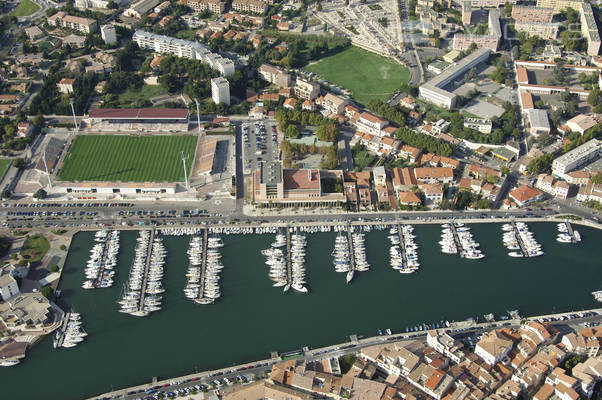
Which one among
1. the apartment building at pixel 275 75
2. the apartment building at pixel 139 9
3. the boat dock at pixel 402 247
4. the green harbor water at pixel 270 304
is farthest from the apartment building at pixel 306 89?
the apartment building at pixel 139 9

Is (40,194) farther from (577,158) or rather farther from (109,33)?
(577,158)

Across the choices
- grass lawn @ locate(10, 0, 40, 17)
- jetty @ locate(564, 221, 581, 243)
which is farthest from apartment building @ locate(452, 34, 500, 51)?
grass lawn @ locate(10, 0, 40, 17)

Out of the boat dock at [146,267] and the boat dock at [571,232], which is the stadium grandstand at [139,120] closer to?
the boat dock at [146,267]

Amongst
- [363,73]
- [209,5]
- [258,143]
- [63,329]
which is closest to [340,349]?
[63,329]

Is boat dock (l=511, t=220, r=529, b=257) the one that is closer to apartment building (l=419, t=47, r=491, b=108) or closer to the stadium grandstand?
apartment building (l=419, t=47, r=491, b=108)

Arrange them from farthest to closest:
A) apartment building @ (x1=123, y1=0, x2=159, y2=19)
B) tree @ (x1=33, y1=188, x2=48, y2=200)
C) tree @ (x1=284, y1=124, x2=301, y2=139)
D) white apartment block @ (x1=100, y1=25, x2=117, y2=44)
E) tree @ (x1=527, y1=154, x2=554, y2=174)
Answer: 1. apartment building @ (x1=123, y1=0, x2=159, y2=19)
2. white apartment block @ (x1=100, y1=25, x2=117, y2=44)
3. tree @ (x1=284, y1=124, x2=301, y2=139)
4. tree @ (x1=527, y1=154, x2=554, y2=174)
5. tree @ (x1=33, y1=188, x2=48, y2=200)

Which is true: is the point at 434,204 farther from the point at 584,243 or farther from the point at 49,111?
the point at 49,111
